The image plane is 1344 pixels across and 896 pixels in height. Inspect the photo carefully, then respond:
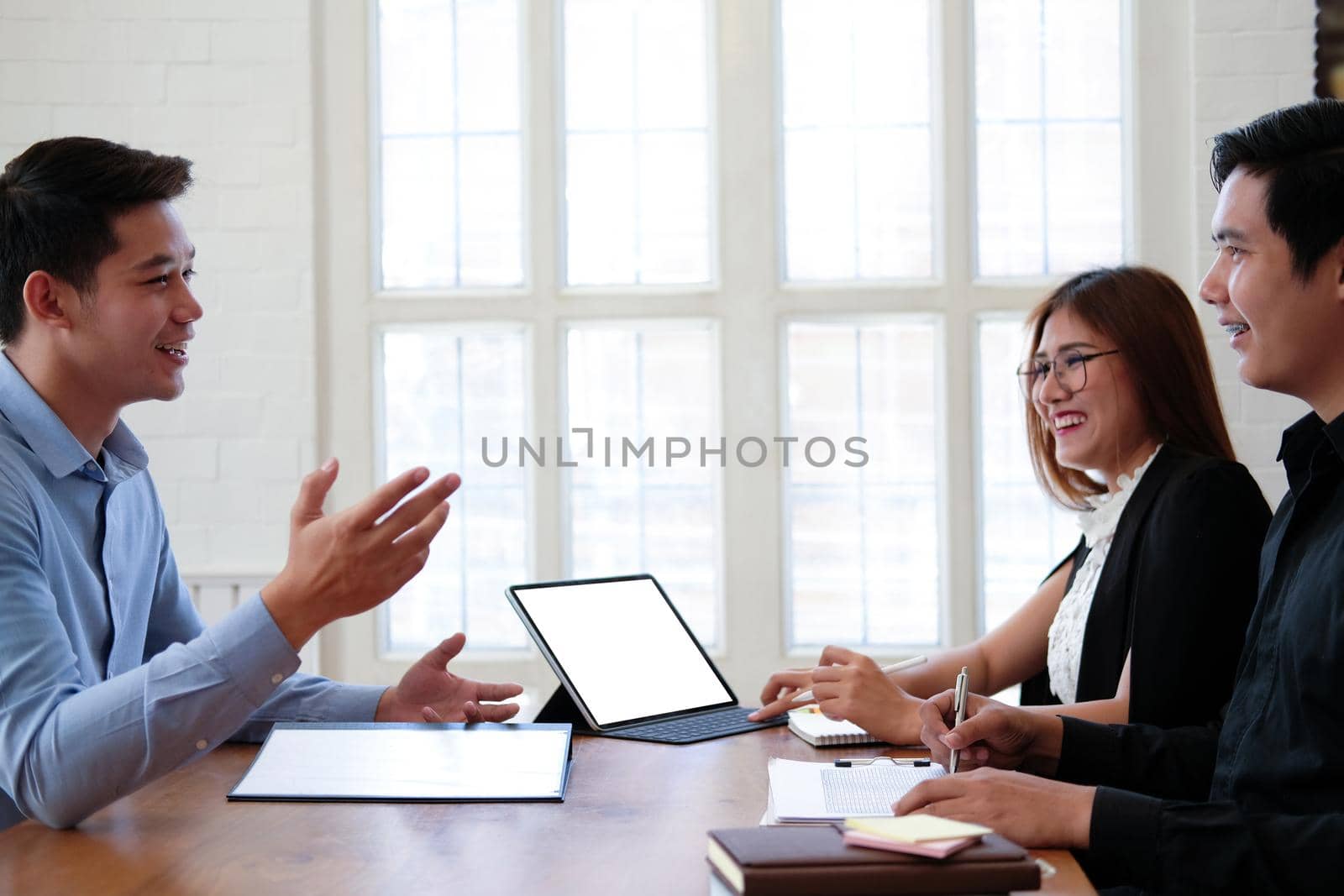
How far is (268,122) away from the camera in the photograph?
12.0ft

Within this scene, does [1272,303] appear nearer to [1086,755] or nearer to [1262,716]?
[1262,716]

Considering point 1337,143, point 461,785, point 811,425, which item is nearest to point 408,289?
point 811,425

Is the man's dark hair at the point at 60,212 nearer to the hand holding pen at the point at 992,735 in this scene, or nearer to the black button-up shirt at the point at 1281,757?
the hand holding pen at the point at 992,735

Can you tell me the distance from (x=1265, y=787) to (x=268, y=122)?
3.19 meters

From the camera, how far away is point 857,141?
12.2ft

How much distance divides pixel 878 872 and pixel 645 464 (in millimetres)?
2711

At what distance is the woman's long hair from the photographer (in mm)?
2168

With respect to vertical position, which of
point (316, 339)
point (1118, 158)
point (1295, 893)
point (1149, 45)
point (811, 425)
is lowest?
point (1295, 893)

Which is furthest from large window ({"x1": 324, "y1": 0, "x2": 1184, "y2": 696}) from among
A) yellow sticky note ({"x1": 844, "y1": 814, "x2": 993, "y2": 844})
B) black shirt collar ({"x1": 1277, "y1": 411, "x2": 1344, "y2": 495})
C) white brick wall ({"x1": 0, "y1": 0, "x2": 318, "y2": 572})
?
yellow sticky note ({"x1": 844, "y1": 814, "x2": 993, "y2": 844})

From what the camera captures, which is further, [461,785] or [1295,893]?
[461,785]

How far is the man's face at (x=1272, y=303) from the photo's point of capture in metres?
1.54

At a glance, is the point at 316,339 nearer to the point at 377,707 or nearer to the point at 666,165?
the point at 666,165

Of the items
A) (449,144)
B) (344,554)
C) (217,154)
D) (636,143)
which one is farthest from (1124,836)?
(217,154)

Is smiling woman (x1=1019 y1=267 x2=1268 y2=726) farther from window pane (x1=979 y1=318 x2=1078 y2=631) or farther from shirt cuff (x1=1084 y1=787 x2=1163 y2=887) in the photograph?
window pane (x1=979 y1=318 x2=1078 y2=631)
